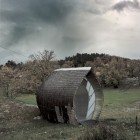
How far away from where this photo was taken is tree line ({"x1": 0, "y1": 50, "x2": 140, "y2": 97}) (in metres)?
54.0

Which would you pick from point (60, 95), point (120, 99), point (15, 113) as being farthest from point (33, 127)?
point (120, 99)

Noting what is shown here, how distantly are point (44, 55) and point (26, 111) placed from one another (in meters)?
25.5

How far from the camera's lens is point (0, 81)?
204ft

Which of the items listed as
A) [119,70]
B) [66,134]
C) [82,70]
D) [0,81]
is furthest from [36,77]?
[119,70]

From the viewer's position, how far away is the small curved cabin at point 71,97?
92.4 feet

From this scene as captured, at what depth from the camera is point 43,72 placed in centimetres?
5188

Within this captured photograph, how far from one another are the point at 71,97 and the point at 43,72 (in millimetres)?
24426

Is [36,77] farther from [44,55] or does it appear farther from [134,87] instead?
[134,87]

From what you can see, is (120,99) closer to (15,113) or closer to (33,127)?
(15,113)

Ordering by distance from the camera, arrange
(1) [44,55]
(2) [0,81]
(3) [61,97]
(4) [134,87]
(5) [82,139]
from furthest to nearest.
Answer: (4) [134,87]
(2) [0,81]
(1) [44,55]
(3) [61,97]
(5) [82,139]

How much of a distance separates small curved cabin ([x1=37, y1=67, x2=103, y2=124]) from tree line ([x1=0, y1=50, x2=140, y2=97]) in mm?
14635

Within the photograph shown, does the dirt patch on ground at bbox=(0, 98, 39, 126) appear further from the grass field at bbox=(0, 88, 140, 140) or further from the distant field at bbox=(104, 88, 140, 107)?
the distant field at bbox=(104, 88, 140, 107)

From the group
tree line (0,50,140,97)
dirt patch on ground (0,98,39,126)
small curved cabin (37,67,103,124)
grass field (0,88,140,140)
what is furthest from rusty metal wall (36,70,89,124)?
tree line (0,50,140,97)

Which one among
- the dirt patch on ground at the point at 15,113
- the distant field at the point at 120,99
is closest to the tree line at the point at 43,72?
the distant field at the point at 120,99
